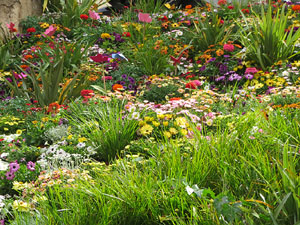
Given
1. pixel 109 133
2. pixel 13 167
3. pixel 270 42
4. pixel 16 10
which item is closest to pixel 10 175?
pixel 13 167

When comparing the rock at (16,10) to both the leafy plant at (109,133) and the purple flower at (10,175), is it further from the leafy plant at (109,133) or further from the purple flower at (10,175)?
the purple flower at (10,175)

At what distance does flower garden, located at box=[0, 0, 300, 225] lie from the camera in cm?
212

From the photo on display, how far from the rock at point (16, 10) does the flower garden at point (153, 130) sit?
21 centimetres

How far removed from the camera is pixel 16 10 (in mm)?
7594

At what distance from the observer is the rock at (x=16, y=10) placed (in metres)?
7.22

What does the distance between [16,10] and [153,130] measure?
527 cm

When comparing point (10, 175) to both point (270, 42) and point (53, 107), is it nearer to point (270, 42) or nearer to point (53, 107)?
point (53, 107)

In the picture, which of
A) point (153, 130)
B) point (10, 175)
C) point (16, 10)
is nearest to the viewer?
point (10, 175)

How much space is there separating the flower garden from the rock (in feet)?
0.68

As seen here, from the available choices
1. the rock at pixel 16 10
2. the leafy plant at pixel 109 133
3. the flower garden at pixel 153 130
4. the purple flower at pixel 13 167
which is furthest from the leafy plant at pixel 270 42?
the rock at pixel 16 10

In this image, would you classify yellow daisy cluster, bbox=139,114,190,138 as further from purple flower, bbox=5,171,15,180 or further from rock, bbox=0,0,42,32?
rock, bbox=0,0,42,32

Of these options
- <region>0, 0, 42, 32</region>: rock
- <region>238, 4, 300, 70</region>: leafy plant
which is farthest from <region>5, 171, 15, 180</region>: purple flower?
<region>0, 0, 42, 32</region>: rock

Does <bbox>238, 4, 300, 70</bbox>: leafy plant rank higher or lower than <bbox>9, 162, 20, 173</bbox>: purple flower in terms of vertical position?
higher

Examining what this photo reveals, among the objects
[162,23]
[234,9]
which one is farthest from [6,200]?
[234,9]
